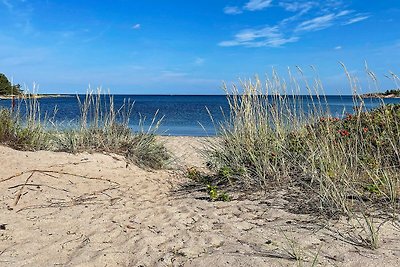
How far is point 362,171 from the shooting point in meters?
4.82

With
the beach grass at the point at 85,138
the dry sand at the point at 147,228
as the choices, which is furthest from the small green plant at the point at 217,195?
Answer: the beach grass at the point at 85,138

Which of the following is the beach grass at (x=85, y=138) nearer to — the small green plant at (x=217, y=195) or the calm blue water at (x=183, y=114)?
the calm blue water at (x=183, y=114)

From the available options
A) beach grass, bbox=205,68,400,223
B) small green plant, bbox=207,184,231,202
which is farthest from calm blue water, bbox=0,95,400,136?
small green plant, bbox=207,184,231,202

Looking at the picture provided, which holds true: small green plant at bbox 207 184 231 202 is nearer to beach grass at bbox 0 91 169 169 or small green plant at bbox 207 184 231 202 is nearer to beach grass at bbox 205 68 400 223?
beach grass at bbox 205 68 400 223

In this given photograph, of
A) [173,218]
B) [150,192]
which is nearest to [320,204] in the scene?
[173,218]

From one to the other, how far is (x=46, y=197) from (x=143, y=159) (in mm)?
2709

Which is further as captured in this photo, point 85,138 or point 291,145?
point 85,138

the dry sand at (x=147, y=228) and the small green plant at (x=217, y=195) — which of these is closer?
the dry sand at (x=147, y=228)

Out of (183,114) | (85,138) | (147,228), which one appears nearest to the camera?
(147,228)

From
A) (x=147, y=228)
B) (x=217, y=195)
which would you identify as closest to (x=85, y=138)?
(x=217, y=195)

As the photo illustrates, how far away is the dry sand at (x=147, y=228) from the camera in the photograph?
10.5ft

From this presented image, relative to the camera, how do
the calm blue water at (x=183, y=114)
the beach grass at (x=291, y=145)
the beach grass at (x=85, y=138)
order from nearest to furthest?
the beach grass at (x=291, y=145) < the beach grass at (x=85, y=138) < the calm blue water at (x=183, y=114)

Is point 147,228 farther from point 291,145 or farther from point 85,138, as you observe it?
point 85,138

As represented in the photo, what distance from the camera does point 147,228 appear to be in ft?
13.1
